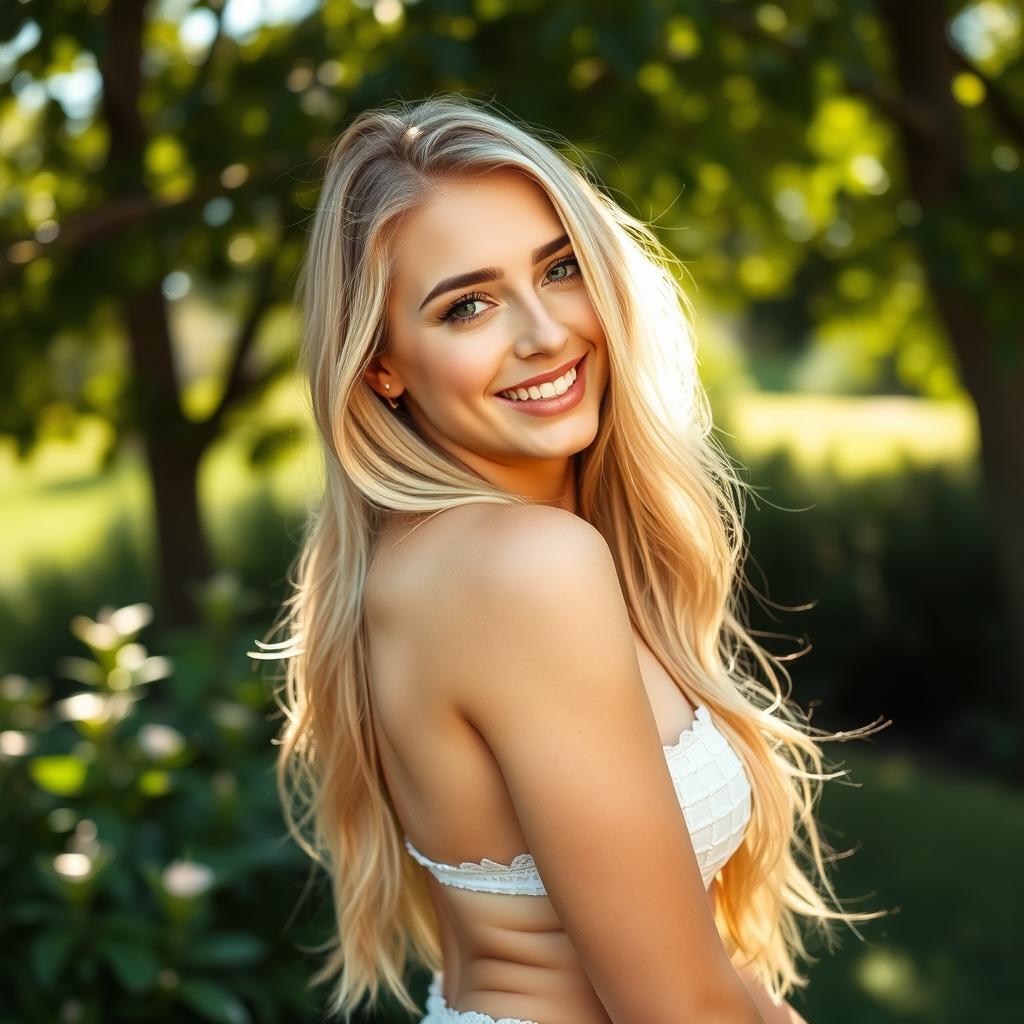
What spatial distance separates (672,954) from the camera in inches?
58.8

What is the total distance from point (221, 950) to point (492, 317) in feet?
5.95

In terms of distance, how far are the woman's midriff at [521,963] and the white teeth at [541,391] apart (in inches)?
25.4

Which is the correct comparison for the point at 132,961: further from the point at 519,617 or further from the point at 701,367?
the point at 701,367

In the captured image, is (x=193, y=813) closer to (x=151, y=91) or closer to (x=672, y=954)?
(x=672, y=954)

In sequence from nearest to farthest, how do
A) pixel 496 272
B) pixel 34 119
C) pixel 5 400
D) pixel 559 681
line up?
pixel 559 681 → pixel 496 272 → pixel 5 400 → pixel 34 119

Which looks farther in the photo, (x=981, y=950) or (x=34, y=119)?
(x=34, y=119)

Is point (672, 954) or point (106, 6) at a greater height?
point (106, 6)

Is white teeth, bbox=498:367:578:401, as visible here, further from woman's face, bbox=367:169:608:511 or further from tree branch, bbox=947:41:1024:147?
tree branch, bbox=947:41:1024:147

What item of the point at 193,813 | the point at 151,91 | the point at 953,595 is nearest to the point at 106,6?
the point at 151,91

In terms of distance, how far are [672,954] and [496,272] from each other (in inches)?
33.6

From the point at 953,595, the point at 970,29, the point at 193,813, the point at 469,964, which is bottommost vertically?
the point at 953,595

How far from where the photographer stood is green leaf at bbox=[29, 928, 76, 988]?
277cm

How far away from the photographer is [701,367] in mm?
5762

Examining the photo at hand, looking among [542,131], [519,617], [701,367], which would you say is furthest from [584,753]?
[701,367]
